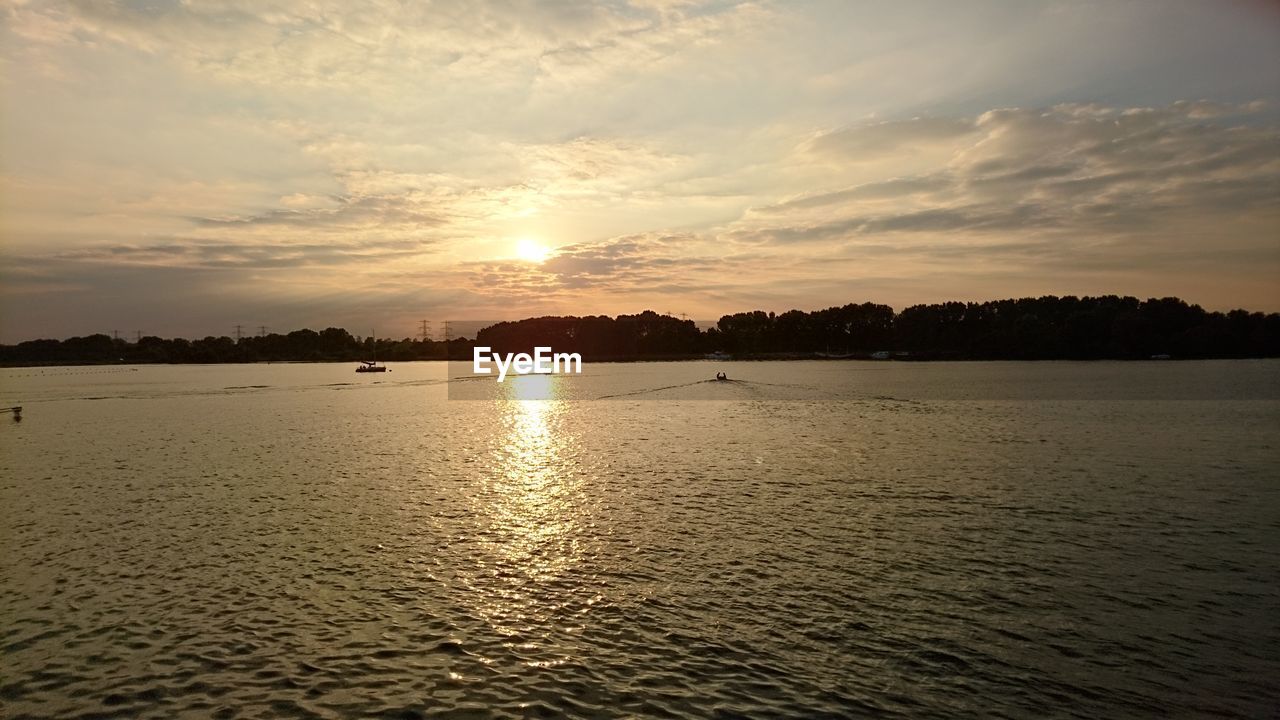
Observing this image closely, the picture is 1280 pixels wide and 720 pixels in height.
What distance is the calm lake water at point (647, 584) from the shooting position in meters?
16.3

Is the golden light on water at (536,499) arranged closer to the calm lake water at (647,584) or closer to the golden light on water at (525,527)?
the golden light on water at (525,527)

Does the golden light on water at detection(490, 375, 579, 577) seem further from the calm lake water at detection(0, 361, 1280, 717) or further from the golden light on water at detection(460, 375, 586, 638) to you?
the calm lake water at detection(0, 361, 1280, 717)

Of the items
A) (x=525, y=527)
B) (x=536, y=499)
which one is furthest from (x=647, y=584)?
(x=536, y=499)

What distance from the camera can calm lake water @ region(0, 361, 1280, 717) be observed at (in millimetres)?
16297

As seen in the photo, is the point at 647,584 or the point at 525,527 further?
the point at 525,527

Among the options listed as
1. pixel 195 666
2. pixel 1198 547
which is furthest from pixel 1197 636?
pixel 195 666

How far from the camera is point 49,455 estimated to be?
189ft

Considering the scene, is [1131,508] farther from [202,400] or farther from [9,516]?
[202,400]

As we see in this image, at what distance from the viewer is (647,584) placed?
2392cm

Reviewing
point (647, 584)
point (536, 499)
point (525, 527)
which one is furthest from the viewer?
point (536, 499)

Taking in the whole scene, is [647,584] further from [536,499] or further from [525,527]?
[536,499]

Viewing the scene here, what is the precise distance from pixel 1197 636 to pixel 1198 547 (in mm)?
10982

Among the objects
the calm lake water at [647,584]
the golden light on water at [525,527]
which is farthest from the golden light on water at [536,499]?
the calm lake water at [647,584]

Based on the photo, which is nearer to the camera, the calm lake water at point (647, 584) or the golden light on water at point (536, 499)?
the calm lake water at point (647, 584)
